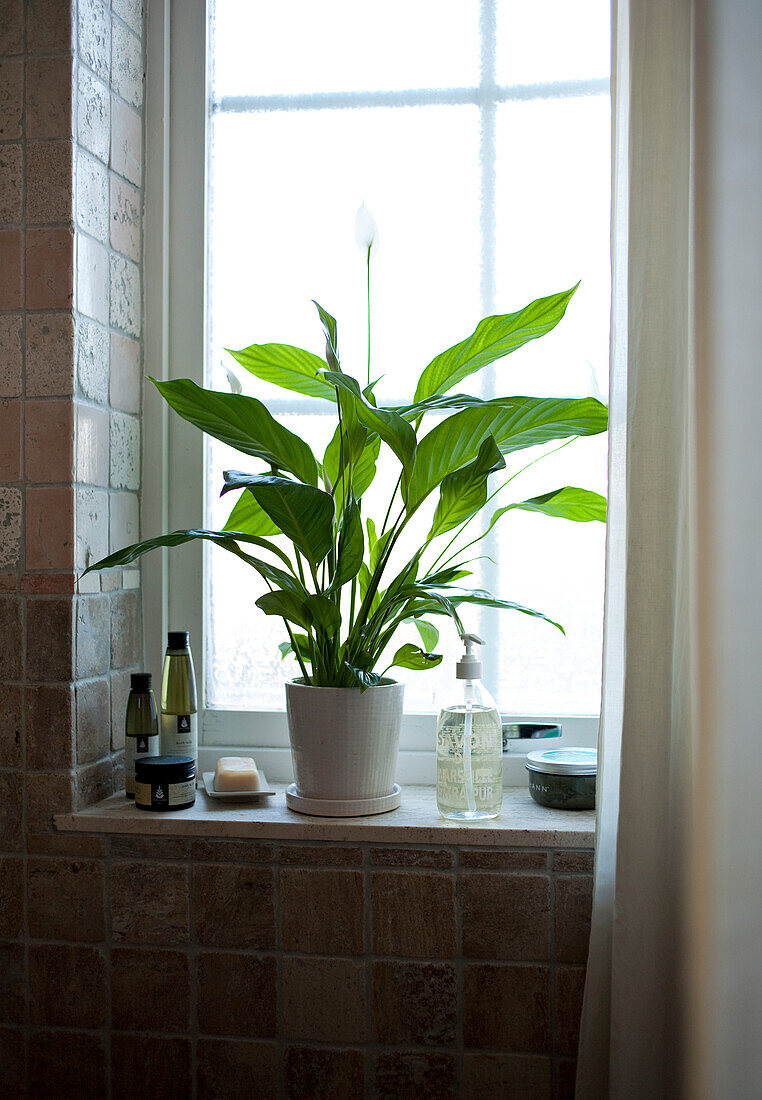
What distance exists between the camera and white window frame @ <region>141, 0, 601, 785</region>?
4.33ft

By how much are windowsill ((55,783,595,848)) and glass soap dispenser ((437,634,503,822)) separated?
26mm

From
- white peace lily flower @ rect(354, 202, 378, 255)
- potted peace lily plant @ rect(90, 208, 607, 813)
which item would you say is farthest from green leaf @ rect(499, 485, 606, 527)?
white peace lily flower @ rect(354, 202, 378, 255)

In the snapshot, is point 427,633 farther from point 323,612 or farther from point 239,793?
point 239,793

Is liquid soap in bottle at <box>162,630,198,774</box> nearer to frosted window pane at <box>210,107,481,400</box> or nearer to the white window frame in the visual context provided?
the white window frame

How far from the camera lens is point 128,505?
1.28 metres

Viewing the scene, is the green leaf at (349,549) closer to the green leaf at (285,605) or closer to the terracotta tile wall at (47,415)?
the green leaf at (285,605)

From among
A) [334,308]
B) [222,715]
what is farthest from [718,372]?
[222,715]

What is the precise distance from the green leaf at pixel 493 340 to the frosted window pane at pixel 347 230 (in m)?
0.21

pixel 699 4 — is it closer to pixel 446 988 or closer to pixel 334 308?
pixel 334 308

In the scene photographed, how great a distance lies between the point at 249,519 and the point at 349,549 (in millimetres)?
163

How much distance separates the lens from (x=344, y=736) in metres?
1.09

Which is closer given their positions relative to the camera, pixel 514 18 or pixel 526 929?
pixel 526 929

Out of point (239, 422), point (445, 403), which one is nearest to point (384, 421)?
point (445, 403)

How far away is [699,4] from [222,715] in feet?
3.45
